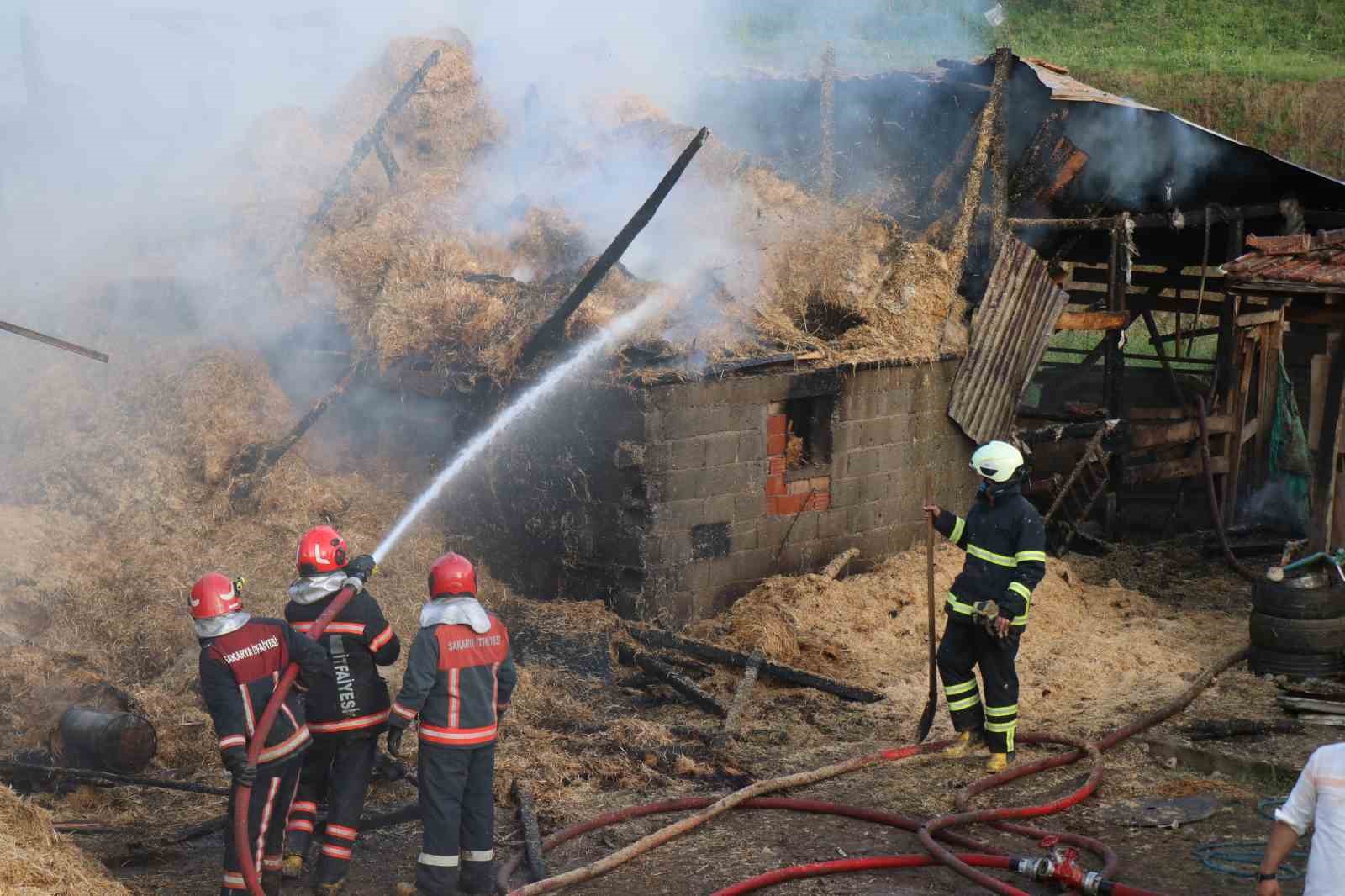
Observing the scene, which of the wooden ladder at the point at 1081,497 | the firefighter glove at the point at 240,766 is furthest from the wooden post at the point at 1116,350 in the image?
the firefighter glove at the point at 240,766

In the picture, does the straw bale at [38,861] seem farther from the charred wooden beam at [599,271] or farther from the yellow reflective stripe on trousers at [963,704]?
the charred wooden beam at [599,271]

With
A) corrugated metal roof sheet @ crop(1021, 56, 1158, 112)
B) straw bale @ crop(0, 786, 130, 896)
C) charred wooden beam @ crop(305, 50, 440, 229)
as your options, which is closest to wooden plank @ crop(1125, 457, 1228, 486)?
corrugated metal roof sheet @ crop(1021, 56, 1158, 112)

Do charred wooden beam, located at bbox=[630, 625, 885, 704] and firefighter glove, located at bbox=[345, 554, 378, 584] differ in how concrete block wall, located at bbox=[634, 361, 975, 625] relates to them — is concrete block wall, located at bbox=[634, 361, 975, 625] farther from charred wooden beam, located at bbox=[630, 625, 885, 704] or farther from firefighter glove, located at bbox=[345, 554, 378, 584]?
firefighter glove, located at bbox=[345, 554, 378, 584]

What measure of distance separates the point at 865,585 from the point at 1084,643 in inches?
73.0

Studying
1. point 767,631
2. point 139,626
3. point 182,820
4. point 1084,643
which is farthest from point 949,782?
point 139,626

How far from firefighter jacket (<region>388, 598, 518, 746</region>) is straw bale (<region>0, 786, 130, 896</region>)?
1.42 metres

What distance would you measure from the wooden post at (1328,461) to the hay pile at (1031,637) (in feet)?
3.55

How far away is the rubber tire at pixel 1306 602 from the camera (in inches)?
381

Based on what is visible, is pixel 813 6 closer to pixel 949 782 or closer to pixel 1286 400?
pixel 1286 400

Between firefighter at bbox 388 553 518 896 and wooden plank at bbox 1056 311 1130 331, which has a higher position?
wooden plank at bbox 1056 311 1130 331

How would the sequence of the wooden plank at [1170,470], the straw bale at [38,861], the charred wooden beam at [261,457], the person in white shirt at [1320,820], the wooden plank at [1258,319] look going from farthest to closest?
the wooden plank at [1258,319] < the wooden plank at [1170,470] < the charred wooden beam at [261,457] < the straw bale at [38,861] < the person in white shirt at [1320,820]

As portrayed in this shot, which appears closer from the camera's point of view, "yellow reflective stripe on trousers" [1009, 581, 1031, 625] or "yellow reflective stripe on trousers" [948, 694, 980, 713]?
"yellow reflective stripe on trousers" [1009, 581, 1031, 625]

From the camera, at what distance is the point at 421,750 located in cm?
649

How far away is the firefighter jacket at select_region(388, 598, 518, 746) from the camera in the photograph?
6387mm
